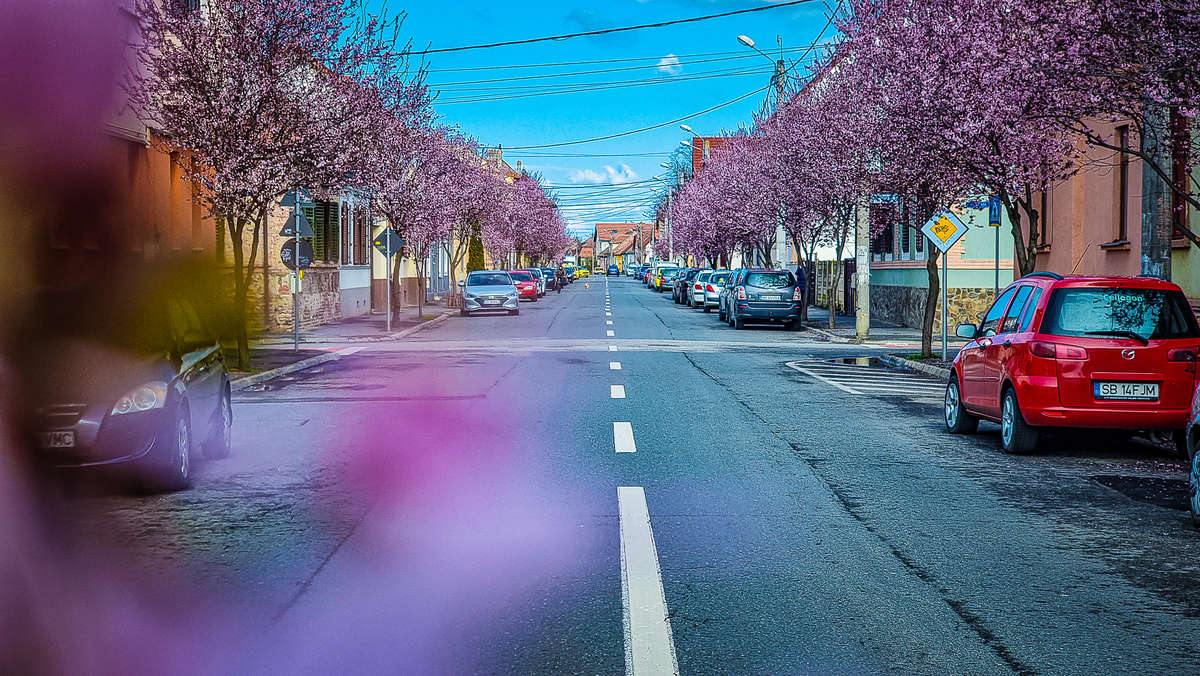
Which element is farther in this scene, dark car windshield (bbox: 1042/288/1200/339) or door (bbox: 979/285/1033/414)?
door (bbox: 979/285/1033/414)

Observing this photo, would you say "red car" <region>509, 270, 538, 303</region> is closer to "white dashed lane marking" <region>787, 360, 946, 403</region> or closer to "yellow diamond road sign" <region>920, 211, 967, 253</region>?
"white dashed lane marking" <region>787, 360, 946, 403</region>

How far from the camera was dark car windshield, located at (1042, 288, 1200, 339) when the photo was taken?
35.4ft

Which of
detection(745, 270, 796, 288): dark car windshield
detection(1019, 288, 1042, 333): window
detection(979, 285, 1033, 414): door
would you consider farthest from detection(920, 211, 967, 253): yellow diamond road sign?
detection(745, 270, 796, 288): dark car windshield

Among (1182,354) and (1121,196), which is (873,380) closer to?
(1121,196)

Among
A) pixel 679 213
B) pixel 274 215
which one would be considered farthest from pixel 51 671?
pixel 679 213

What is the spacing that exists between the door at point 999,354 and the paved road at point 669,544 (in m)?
0.49

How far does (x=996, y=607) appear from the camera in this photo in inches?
225

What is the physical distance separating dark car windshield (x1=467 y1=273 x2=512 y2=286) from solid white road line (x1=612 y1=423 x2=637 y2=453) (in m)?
32.6

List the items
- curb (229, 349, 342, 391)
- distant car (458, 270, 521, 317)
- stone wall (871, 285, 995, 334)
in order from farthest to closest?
distant car (458, 270, 521, 317)
stone wall (871, 285, 995, 334)
curb (229, 349, 342, 391)

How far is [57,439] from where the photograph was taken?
26.5 feet

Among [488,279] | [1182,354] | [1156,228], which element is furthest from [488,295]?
[1182,354]

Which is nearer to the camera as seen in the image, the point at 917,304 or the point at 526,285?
the point at 917,304

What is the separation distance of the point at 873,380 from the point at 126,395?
13.1 metres

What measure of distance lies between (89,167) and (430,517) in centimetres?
1702
